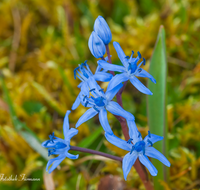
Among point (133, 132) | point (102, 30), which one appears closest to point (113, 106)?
point (133, 132)

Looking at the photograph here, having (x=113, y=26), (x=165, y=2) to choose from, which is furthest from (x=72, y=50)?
(x=165, y=2)

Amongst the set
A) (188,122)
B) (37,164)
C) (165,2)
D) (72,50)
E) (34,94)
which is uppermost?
(165,2)

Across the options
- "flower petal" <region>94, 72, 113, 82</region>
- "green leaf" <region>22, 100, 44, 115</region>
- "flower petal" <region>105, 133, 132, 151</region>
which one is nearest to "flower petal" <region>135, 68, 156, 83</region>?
"flower petal" <region>94, 72, 113, 82</region>

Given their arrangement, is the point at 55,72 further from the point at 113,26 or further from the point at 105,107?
the point at 105,107

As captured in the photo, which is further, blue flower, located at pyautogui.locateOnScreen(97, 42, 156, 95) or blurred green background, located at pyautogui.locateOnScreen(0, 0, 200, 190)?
blurred green background, located at pyautogui.locateOnScreen(0, 0, 200, 190)

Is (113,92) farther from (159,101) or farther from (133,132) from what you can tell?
(159,101)

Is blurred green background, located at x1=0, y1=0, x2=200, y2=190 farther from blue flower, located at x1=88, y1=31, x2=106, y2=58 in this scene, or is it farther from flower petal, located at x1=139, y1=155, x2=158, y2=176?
blue flower, located at x1=88, y1=31, x2=106, y2=58
